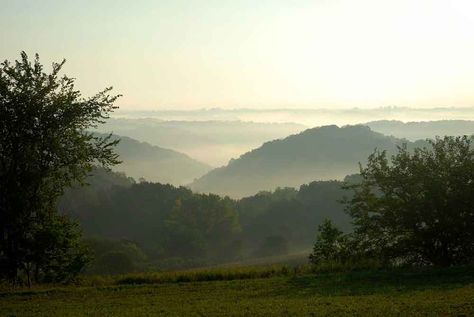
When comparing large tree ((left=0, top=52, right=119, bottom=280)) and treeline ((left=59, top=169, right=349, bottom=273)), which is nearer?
large tree ((left=0, top=52, right=119, bottom=280))

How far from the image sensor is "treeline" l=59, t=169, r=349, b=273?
145875 mm

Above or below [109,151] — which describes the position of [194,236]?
below

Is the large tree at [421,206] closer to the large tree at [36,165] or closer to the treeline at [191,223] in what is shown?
the large tree at [36,165]

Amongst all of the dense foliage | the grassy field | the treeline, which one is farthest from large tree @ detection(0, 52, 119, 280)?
the treeline

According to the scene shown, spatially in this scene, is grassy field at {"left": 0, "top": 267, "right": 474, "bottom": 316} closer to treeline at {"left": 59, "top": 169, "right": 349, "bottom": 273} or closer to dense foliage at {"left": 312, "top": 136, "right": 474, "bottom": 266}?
dense foliage at {"left": 312, "top": 136, "right": 474, "bottom": 266}

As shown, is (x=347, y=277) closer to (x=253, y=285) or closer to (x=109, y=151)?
(x=253, y=285)

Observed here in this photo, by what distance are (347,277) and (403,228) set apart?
8.31 metres

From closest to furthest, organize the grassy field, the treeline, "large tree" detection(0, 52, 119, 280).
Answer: the grassy field < "large tree" detection(0, 52, 119, 280) < the treeline

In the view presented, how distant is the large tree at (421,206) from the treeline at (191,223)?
92807 mm

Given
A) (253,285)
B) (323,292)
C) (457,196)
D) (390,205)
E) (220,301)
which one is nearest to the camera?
(220,301)

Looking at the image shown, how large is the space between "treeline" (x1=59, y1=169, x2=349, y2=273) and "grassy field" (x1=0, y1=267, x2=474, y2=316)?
96.9m

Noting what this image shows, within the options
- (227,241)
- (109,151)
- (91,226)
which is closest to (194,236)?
(227,241)

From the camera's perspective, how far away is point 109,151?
29.0m

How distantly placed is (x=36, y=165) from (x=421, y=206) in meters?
21.8
